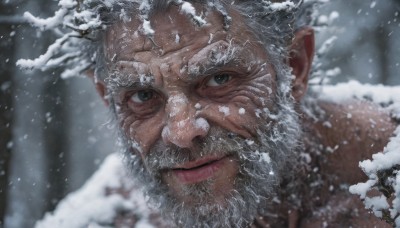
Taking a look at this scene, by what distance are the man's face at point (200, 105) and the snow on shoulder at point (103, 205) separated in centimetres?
83

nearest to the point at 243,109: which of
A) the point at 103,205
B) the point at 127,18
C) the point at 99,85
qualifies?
the point at 127,18

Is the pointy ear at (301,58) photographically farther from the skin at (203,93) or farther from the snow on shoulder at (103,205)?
the snow on shoulder at (103,205)

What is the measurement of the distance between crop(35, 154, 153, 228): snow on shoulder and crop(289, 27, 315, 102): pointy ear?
3.62ft

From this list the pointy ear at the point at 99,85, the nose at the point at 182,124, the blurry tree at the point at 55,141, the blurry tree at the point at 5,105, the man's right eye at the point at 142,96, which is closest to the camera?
the nose at the point at 182,124

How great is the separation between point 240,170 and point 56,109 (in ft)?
24.6

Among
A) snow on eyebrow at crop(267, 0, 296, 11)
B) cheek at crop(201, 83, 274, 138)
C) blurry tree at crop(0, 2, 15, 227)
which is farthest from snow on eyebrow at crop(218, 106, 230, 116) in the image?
blurry tree at crop(0, 2, 15, 227)

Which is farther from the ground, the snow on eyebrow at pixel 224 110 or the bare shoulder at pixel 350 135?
the snow on eyebrow at pixel 224 110

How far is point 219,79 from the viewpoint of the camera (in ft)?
9.62

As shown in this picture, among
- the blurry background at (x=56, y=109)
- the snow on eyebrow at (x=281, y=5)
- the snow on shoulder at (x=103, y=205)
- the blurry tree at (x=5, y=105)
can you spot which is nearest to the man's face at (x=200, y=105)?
the snow on eyebrow at (x=281, y=5)

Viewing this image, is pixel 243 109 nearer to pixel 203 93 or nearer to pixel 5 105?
pixel 203 93

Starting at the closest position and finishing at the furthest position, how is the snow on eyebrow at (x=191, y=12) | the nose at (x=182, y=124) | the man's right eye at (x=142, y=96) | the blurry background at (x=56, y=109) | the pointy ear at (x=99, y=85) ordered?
the nose at (x=182, y=124), the snow on eyebrow at (x=191, y=12), the man's right eye at (x=142, y=96), the pointy ear at (x=99, y=85), the blurry background at (x=56, y=109)

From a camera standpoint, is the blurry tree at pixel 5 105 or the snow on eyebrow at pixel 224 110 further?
the blurry tree at pixel 5 105

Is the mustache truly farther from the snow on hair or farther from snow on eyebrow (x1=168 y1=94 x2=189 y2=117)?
the snow on hair

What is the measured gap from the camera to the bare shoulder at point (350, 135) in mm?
3328
